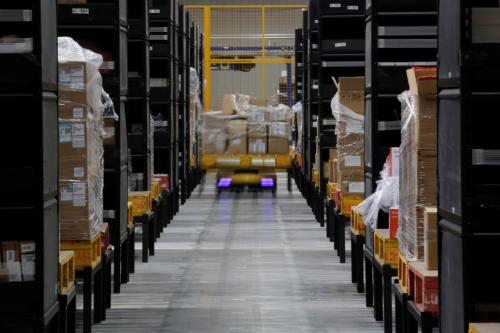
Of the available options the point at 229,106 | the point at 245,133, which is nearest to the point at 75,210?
the point at 245,133

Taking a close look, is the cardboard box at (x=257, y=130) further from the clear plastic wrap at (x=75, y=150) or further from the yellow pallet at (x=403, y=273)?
the yellow pallet at (x=403, y=273)

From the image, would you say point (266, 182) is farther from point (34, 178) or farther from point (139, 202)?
point (34, 178)

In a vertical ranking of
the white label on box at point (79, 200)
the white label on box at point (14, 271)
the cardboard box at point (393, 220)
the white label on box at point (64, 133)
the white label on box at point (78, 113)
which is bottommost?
the white label on box at point (14, 271)

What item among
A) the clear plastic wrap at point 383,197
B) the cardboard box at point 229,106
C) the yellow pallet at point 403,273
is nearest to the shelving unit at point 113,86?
the clear plastic wrap at point 383,197

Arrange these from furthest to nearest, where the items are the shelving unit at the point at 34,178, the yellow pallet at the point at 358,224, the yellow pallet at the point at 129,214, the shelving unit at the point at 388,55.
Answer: the yellow pallet at the point at 129,214 < the yellow pallet at the point at 358,224 < the shelving unit at the point at 388,55 < the shelving unit at the point at 34,178

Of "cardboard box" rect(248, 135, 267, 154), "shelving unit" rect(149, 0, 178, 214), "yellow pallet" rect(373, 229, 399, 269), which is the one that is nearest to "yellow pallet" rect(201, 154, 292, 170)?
"cardboard box" rect(248, 135, 267, 154)

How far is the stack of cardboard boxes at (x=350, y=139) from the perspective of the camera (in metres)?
10.0

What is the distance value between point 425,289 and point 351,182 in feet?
16.0

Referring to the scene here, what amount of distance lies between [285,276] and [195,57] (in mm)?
13195

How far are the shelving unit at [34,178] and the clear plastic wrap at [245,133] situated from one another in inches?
535

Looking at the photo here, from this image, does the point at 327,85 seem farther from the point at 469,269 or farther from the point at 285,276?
the point at 469,269

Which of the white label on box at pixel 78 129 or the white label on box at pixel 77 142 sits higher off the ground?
the white label on box at pixel 78 129

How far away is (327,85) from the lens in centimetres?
1262

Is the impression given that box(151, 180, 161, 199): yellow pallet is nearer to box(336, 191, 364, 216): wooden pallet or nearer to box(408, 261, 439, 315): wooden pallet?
box(336, 191, 364, 216): wooden pallet
